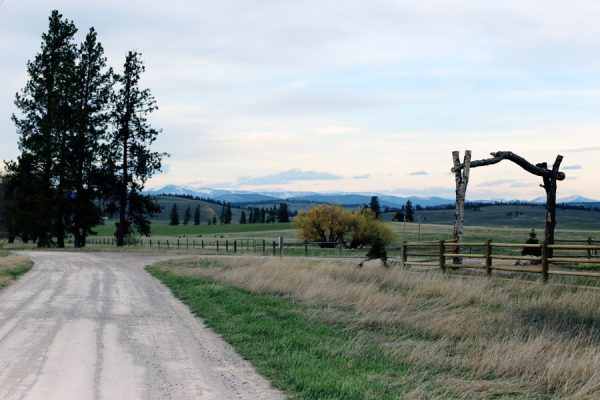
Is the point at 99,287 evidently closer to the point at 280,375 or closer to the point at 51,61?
the point at 280,375

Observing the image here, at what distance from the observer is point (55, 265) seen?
93.0 feet

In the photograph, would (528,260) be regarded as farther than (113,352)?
Yes

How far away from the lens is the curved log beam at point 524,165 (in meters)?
26.6

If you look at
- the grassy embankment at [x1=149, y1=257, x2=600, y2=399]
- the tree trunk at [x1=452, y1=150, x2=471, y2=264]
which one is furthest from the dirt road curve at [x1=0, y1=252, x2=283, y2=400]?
the tree trunk at [x1=452, y1=150, x2=471, y2=264]

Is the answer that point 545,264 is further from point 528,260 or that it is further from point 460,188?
point 460,188

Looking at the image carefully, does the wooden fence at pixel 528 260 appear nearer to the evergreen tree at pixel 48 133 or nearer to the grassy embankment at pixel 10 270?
the grassy embankment at pixel 10 270

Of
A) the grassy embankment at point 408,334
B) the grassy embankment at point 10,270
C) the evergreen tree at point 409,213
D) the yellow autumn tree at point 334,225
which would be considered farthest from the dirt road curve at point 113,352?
the evergreen tree at point 409,213

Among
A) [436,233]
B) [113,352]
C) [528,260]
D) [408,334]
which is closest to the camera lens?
[113,352]

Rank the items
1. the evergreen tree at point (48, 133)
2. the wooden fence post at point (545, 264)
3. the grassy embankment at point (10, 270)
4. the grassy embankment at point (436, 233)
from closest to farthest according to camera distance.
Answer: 1. the wooden fence post at point (545, 264)
2. the grassy embankment at point (10, 270)
3. the evergreen tree at point (48, 133)
4. the grassy embankment at point (436, 233)

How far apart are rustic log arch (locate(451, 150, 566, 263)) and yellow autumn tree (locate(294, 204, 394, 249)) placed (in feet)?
113

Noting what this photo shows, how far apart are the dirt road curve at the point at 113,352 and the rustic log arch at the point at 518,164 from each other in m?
14.8

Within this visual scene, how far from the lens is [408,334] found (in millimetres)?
11250

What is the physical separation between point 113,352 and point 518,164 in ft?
75.0

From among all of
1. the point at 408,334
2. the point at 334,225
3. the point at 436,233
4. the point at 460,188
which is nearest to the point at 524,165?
the point at 460,188
